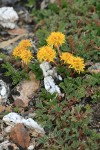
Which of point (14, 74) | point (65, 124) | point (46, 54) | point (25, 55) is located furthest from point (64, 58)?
point (65, 124)

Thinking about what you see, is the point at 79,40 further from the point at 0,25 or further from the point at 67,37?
the point at 0,25

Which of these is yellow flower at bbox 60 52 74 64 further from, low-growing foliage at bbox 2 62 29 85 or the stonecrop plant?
low-growing foliage at bbox 2 62 29 85

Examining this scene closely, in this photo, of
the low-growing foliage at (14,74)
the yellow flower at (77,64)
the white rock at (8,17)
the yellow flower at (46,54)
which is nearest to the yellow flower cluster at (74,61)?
the yellow flower at (77,64)

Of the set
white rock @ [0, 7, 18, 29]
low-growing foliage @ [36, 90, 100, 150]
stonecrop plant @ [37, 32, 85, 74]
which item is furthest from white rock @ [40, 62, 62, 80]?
white rock @ [0, 7, 18, 29]

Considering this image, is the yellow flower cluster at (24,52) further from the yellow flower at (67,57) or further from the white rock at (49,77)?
the yellow flower at (67,57)

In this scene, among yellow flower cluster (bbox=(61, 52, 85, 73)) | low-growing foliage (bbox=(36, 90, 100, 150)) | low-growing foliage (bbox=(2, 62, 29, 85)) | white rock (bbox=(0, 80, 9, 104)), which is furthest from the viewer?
low-growing foliage (bbox=(2, 62, 29, 85))
